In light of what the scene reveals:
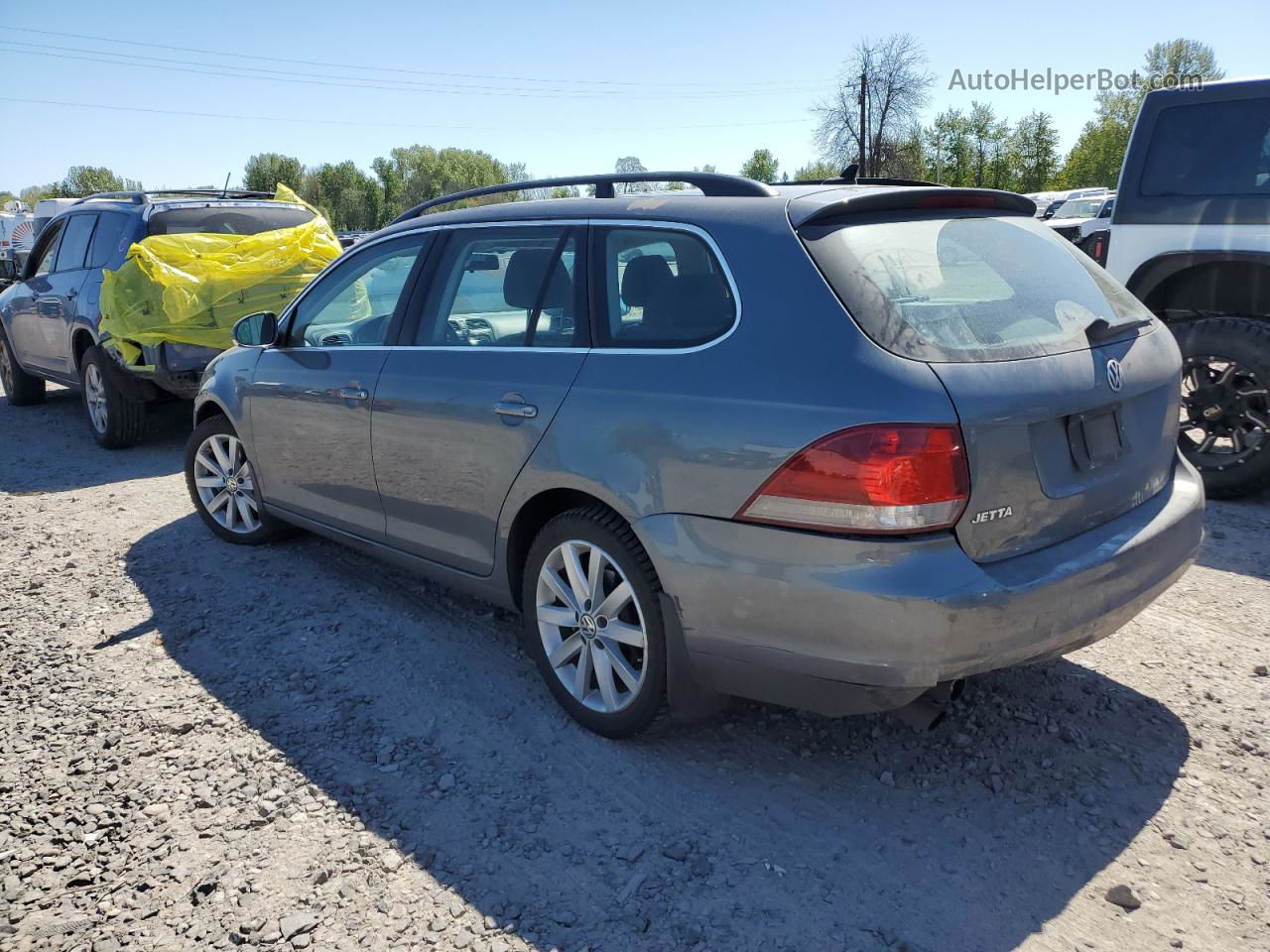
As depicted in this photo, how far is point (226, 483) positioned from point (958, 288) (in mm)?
4098

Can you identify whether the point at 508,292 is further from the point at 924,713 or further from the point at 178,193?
the point at 178,193

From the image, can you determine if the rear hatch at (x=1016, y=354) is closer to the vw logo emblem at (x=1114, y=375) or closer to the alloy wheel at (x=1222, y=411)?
the vw logo emblem at (x=1114, y=375)

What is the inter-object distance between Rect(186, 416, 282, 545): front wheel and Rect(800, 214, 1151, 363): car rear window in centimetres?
354

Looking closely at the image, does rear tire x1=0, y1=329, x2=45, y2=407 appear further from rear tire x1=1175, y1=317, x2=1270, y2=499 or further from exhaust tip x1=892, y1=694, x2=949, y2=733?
rear tire x1=1175, y1=317, x2=1270, y2=499

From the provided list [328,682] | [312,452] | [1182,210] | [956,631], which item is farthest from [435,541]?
[1182,210]

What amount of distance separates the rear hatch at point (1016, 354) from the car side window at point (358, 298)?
203 centimetres

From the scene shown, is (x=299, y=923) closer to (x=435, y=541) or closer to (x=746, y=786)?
(x=746, y=786)

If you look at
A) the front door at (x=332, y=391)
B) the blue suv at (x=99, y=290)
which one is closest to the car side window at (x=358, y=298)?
the front door at (x=332, y=391)

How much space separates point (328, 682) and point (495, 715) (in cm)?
75

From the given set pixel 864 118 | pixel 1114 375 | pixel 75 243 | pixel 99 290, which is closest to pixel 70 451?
pixel 99 290

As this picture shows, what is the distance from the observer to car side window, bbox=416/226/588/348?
3.45m

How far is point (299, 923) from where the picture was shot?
252 cm

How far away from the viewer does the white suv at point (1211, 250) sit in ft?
18.5

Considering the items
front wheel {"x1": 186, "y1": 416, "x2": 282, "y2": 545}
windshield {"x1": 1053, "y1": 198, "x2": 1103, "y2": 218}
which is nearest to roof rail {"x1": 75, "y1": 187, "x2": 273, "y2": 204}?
front wheel {"x1": 186, "y1": 416, "x2": 282, "y2": 545}
